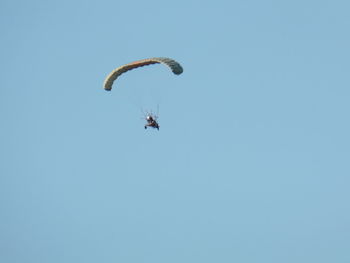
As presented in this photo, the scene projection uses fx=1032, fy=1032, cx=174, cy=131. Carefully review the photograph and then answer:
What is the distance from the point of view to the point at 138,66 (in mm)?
80375

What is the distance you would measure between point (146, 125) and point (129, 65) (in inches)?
191

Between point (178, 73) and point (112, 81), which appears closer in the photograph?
point (178, 73)

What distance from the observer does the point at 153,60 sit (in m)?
78.8

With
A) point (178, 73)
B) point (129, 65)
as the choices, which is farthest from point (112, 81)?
point (178, 73)

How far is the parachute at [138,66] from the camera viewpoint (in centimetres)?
7675

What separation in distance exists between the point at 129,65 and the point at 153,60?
2.48m

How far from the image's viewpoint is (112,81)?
81938mm

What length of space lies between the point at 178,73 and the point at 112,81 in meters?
7.68

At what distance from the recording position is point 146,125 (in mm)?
80188

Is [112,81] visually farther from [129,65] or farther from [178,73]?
[178,73]

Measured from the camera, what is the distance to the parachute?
252 ft

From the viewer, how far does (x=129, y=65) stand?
264 ft

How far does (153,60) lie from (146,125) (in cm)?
517
